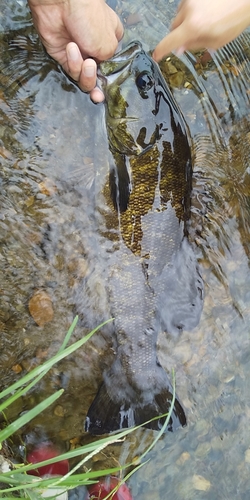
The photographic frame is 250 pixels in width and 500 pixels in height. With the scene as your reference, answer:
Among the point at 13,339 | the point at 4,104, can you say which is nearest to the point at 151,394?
the point at 13,339

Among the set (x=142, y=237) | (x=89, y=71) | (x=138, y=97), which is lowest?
(x=142, y=237)

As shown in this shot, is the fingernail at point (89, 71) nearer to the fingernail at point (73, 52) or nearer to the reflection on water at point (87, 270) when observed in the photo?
the fingernail at point (73, 52)

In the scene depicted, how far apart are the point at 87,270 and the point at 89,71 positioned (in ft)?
5.06

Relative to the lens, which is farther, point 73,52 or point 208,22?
point 73,52

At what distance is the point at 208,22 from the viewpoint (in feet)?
8.38

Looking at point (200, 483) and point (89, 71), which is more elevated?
point (89, 71)

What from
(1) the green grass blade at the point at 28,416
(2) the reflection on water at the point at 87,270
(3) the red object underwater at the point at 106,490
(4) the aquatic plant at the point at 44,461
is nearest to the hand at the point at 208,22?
(2) the reflection on water at the point at 87,270

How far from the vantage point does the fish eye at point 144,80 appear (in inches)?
137

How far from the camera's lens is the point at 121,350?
11.4ft

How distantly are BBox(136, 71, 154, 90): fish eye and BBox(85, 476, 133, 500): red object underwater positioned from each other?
9.76ft

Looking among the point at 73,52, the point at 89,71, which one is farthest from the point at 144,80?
the point at 73,52

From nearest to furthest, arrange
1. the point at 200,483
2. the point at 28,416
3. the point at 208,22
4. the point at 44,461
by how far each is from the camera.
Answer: the point at 28,416, the point at 44,461, the point at 208,22, the point at 200,483

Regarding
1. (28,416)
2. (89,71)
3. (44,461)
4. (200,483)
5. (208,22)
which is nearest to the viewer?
(28,416)

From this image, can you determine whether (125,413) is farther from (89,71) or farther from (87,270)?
(89,71)
